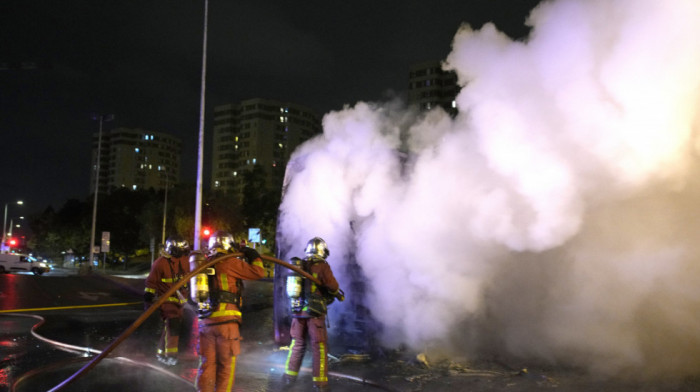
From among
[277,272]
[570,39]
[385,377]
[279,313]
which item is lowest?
[385,377]

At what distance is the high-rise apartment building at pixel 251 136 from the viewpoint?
110375 millimetres

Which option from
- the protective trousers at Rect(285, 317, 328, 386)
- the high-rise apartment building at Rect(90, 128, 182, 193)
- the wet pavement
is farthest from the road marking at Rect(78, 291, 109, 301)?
the high-rise apartment building at Rect(90, 128, 182, 193)

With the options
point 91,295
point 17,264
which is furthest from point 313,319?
point 17,264

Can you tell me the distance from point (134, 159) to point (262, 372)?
5621 inches

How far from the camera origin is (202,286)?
5.66 meters

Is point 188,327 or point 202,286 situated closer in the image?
point 202,286

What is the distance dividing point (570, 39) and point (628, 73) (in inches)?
35.2

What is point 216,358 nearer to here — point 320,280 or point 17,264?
point 320,280

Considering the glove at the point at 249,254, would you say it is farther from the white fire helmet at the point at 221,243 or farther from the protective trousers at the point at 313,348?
the protective trousers at the point at 313,348

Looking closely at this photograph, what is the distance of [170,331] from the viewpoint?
8117mm

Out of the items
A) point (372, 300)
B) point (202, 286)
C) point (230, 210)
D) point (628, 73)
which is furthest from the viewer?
point (230, 210)

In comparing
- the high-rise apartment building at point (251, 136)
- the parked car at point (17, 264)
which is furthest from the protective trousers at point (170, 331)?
the high-rise apartment building at point (251, 136)

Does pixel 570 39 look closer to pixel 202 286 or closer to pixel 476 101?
pixel 476 101

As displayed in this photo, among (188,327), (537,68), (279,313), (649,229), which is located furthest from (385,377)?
(188,327)
